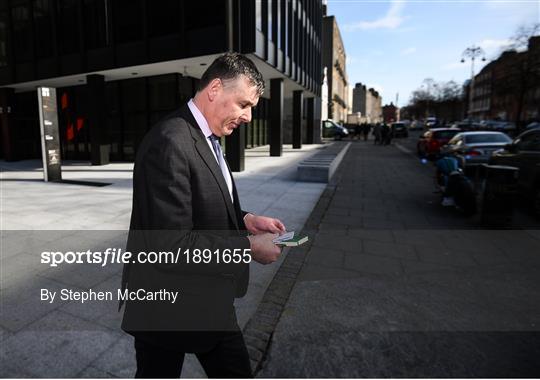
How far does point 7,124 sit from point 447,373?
21821mm

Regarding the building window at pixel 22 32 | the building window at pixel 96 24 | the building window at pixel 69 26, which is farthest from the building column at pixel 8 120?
the building window at pixel 96 24

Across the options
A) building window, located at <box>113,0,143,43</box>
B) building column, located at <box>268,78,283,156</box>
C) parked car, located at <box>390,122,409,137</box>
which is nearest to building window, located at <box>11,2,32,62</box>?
building window, located at <box>113,0,143,43</box>

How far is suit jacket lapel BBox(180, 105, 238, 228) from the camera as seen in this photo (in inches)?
55.2

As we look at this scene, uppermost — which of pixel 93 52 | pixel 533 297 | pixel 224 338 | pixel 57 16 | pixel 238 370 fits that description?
pixel 57 16

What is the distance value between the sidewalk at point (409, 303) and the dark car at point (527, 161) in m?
0.78

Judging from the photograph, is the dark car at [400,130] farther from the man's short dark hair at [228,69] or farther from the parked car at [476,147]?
the man's short dark hair at [228,69]

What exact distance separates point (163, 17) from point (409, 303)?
1260cm

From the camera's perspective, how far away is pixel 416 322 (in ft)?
10.2

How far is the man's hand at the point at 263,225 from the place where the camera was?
1875 millimetres

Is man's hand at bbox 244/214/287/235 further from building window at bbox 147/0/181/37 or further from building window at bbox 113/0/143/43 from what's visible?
building window at bbox 113/0/143/43

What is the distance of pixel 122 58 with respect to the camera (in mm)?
13633

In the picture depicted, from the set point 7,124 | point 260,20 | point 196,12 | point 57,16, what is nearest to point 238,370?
point 196,12

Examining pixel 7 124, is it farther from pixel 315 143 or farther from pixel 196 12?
pixel 315 143

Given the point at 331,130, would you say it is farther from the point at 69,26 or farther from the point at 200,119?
the point at 200,119
